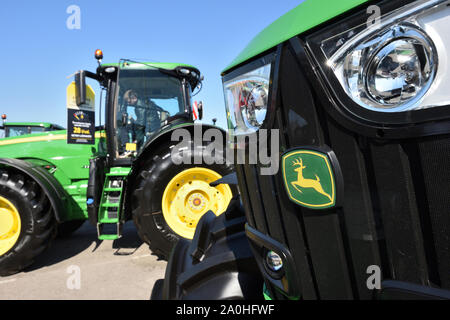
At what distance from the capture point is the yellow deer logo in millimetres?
664

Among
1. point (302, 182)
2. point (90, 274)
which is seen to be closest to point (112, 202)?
point (90, 274)

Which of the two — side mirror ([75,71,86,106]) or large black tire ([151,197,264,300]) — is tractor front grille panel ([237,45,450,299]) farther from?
side mirror ([75,71,86,106])

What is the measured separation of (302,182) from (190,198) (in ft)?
9.23

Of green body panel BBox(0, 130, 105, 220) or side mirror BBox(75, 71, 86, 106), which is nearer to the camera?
side mirror BBox(75, 71, 86, 106)

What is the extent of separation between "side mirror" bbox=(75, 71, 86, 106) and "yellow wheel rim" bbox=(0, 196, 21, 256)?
147 centimetres

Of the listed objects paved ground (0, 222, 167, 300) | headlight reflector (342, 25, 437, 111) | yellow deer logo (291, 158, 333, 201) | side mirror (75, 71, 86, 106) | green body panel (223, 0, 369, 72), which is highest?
side mirror (75, 71, 86, 106)

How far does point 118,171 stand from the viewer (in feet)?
12.4

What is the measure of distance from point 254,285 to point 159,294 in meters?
0.58

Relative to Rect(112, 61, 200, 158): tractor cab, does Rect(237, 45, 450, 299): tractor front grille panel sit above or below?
below

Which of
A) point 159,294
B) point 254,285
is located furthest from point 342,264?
point 159,294

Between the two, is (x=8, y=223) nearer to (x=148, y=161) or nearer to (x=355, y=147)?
(x=148, y=161)

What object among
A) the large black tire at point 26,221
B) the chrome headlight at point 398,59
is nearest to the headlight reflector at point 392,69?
the chrome headlight at point 398,59

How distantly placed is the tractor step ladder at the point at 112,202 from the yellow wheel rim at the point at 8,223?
3.03 ft

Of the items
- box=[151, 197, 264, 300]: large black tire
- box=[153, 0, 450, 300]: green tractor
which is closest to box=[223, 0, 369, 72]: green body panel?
box=[153, 0, 450, 300]: green tractor
